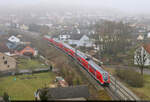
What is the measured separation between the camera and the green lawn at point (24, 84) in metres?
22.2

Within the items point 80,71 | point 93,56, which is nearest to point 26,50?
point 93,56

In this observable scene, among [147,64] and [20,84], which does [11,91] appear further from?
[147,64]

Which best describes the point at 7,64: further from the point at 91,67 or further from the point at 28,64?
the point at 91,67

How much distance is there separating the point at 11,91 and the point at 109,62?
802 inches

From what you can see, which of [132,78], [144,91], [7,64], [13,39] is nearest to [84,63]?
[132,78]

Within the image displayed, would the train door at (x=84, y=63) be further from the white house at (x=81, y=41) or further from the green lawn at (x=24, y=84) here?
the white house at (x=81, y=41)

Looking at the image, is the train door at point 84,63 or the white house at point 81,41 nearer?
the train door at point 84,63

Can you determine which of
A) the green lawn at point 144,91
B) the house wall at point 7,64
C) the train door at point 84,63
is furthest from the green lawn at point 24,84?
the green lawn at point 144,91

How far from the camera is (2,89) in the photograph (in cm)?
2406

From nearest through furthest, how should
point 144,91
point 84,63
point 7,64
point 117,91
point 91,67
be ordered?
point 117,91 → point 144,91 → point 91,67 → point 84,63 → point 7,64

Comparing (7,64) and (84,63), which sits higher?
(84,63)

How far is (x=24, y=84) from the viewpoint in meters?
25.5

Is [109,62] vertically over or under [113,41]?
under

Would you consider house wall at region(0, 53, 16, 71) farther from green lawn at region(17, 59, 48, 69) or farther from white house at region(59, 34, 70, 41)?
white house at region(59, 34, 70, 41)
